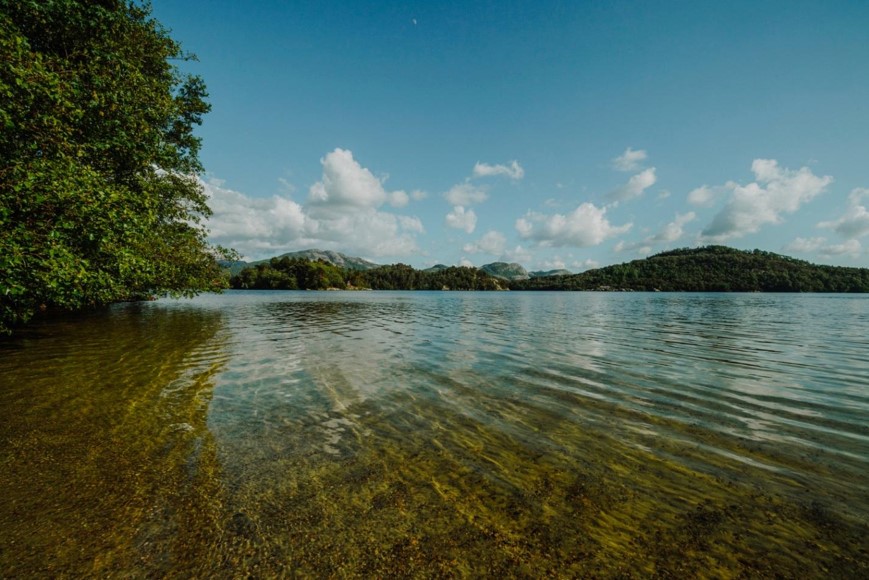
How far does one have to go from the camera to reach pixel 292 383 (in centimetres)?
1392

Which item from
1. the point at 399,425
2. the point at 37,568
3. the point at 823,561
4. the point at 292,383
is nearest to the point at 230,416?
the point at 292,383

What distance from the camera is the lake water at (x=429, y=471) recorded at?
4902 millimetres

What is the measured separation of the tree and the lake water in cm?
425

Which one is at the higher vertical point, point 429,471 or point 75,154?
point 75,154

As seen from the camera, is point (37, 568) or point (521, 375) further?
point (521, 375)

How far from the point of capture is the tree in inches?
450

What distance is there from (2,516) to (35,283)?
11271 millimetres

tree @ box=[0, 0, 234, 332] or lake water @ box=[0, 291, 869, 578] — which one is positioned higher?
tree @ box=[0, 0, 234, 332]

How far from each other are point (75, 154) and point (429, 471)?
1812cm

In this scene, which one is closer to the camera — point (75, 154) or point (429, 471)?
point (429, 471)

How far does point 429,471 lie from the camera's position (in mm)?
7312

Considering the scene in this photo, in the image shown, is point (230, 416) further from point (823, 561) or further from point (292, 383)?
point (823, 561)

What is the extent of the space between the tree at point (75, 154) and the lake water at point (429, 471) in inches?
167

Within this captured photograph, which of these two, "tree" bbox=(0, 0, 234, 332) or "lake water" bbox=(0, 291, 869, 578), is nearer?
"lake water" bbox=(0, 291, 869, 578)
